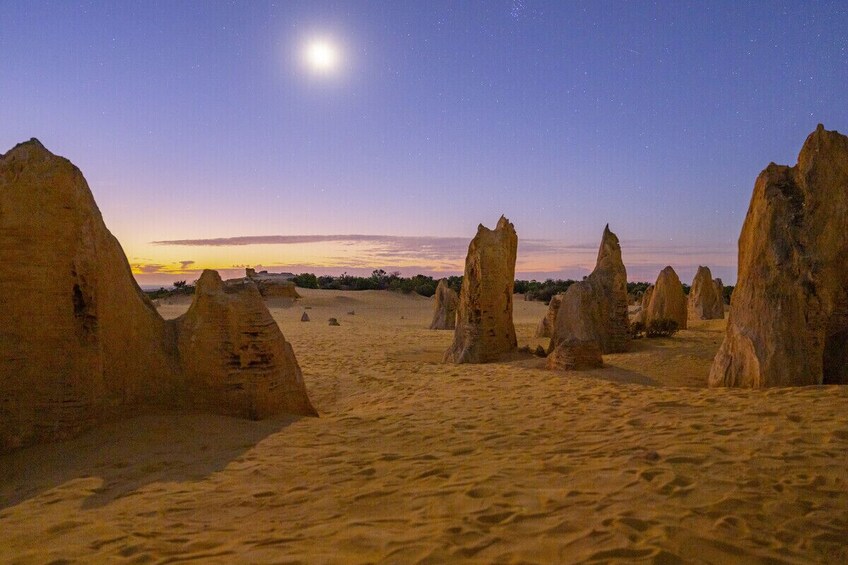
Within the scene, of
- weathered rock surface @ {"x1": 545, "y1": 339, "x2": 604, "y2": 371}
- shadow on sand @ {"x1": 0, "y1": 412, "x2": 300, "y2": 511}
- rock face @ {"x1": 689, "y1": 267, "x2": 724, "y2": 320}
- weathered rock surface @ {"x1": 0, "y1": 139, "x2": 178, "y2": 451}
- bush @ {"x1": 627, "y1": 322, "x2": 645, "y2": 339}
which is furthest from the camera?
rock face @ {"x1": 689, "y1": 267, "x2": 724, "y2": 320}

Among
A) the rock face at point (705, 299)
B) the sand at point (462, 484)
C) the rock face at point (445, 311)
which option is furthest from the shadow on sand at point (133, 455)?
the rock face at point (705, 299)

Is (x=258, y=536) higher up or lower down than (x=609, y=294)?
lower down

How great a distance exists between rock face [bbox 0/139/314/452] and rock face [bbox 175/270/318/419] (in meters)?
0.63

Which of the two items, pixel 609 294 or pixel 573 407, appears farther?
pixel 609 294

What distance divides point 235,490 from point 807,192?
28.2 ft

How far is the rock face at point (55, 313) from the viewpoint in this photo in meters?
4.83

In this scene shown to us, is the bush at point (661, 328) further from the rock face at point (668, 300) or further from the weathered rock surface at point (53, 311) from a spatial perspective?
the weathered rock surface at point (53, 311)

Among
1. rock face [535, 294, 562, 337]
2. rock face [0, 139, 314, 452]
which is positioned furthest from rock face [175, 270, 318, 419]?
rock face [535, 294, 562, 337]

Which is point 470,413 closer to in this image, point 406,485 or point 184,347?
point 406,485

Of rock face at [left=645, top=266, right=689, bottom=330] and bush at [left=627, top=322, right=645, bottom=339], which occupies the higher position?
rock face at [left=645, top=266, right=689, bottom=330]

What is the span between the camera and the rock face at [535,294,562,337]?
558 inches

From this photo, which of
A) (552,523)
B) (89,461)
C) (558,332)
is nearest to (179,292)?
(558,332)

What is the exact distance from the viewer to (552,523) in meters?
3.07

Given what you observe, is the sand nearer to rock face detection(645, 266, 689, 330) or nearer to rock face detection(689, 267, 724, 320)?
rock face detection(645, 266, 689, 330)
